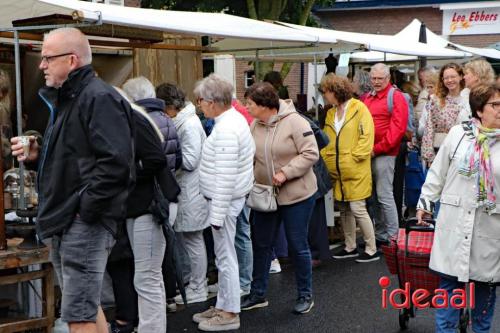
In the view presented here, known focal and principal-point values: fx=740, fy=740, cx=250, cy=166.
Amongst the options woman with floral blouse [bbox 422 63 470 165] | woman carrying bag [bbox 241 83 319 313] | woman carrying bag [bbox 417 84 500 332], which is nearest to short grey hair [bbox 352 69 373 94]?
woman with floral blouse [bbox 422 63 470 165]

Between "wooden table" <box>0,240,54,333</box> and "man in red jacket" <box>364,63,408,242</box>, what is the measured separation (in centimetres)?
408

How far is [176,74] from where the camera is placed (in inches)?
324

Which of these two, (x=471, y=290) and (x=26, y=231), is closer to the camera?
(x=471, y=290)

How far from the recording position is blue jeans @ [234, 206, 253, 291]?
6.03 meters

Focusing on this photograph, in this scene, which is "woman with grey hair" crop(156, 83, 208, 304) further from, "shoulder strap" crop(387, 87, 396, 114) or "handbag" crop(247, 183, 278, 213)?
"shoulder strap" crop(387, 87, 396, 114)

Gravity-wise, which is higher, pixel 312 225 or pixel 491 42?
pixel 491 42

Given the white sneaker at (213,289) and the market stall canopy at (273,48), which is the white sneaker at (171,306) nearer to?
the white sneaker at (213,289)

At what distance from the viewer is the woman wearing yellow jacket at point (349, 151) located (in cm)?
720

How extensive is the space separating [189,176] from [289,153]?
0.81 meters

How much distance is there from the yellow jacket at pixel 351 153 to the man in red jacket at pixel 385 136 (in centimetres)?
35

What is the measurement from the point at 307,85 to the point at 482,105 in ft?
62.3

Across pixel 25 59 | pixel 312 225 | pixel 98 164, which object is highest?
pixel 25 59

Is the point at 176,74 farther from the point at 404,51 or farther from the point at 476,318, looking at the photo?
the point at 476,318

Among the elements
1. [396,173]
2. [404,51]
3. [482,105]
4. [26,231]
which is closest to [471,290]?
[482,105]
